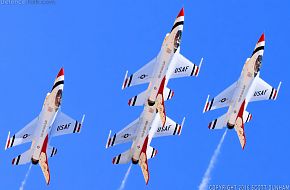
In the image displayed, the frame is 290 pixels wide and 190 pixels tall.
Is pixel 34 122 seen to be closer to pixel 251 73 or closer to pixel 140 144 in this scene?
pixel 140 144

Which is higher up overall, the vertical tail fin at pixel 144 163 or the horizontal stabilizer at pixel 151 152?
the horizontal stabilizer at pixel 151 152

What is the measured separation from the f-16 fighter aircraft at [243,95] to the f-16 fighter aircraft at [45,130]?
A: 12.3 metres

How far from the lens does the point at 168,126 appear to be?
147375 mm

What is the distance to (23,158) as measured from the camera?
479 feet

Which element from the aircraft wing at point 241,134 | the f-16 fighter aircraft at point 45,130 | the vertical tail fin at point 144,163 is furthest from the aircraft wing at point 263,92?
the f-16 fighter aircraft at point 45,130

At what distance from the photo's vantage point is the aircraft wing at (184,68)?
14575 cm

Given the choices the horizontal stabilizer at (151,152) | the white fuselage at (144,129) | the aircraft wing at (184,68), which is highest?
the aircraft wing at (184,68)

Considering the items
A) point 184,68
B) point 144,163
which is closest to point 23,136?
point 144,163

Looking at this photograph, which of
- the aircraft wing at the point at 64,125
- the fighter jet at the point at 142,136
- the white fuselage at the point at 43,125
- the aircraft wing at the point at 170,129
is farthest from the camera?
the aircraft wing at the point at 170,129

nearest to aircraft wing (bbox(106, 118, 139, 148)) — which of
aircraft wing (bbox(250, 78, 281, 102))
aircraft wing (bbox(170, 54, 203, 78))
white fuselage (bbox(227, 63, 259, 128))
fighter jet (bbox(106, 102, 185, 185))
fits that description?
fighter jet (bbox(106, 102, 185, 185))

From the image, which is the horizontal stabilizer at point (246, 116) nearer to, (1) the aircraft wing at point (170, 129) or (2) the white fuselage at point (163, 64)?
(1) the aircraft wing at point (170, 129)

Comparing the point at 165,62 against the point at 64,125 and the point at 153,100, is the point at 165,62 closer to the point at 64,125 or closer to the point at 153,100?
the point at 153,100

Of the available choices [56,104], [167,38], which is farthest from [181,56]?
[56,104]

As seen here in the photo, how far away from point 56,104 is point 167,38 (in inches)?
433
